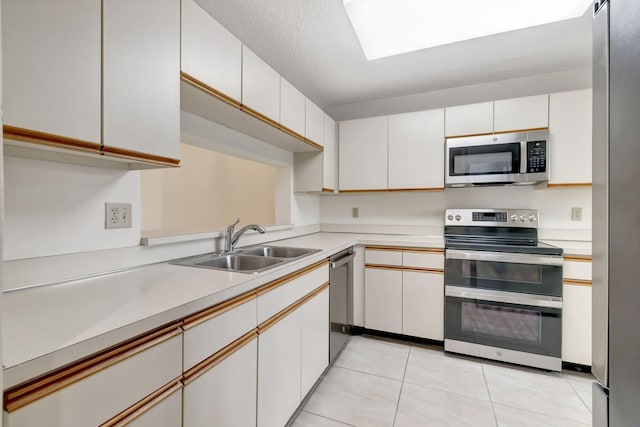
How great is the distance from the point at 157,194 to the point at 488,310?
375 centimetres

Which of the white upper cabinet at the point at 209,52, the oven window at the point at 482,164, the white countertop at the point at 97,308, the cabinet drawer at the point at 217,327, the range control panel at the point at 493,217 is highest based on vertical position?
the white upper cabinet at the point at 209,52

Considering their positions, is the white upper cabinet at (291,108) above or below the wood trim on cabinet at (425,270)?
above

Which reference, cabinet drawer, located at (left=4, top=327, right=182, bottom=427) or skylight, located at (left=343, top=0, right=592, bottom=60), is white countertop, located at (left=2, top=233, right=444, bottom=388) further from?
skylight, located at (left=343, top=0, right=592, bottom=60)

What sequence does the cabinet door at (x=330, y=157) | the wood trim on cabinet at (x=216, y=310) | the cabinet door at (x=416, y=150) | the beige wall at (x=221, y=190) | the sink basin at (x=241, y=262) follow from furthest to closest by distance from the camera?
the beige wall at (x=221, y=190) < the cabinet door at (x=330, y=157) < the cabinet door at (x=416, y=150) < the sink basin at (x=241, y=262) < the wood trim on cabinet at (x=216, y=310)

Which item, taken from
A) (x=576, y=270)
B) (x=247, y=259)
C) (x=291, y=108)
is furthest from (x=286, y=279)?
(x=576, y=270)

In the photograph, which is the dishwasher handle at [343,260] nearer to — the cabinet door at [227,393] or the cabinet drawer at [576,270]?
the cabinet door at [227,393]

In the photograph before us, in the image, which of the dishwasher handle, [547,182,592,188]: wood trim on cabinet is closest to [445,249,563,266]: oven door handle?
[547,182,592,188]: wood trim on cabinet

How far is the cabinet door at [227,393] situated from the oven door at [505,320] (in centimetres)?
171

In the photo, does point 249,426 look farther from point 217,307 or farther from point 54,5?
point 54,5

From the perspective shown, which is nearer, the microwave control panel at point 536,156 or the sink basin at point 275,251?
the sink basin at point 275,251

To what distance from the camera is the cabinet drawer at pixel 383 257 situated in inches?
94.4

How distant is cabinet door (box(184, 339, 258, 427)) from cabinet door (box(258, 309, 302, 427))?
58 mm

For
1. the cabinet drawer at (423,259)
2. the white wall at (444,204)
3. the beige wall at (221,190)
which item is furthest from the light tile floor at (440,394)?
the beige wall at (221,190)

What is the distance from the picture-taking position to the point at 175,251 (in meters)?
1.46
